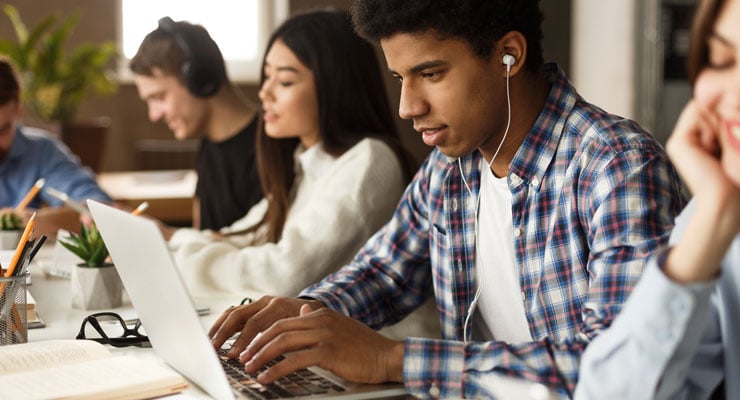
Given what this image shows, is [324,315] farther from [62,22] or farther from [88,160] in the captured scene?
[62,22]

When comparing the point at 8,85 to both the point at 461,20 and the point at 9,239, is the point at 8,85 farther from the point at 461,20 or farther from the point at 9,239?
the point at 461,20

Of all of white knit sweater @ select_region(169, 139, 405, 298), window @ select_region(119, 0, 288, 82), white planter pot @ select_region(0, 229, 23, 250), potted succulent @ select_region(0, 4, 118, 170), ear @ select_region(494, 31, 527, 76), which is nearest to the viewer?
ear @ select_region(494, 31, 527, 76)

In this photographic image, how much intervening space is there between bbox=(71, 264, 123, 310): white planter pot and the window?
395cm

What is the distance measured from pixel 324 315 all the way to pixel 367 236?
688mm

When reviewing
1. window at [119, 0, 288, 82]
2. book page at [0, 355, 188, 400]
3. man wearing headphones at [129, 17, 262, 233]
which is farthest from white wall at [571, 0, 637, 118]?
book page at [0, 355, 188, 400]

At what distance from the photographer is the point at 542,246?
1.26 meters

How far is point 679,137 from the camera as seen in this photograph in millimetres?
877

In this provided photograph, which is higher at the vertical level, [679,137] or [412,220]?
[679,137]

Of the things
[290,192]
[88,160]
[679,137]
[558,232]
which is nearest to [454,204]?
[558,232]

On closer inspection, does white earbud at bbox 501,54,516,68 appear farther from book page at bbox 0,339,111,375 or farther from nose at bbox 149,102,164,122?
nose at bbox 149,102,164,122

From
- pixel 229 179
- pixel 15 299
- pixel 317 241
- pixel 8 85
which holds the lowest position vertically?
pixel 229 179

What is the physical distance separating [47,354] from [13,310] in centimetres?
15

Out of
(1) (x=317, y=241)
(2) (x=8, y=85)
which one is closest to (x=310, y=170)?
(1) (x=317, y=241)

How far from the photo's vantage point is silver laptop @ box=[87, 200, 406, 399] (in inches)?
37.0
